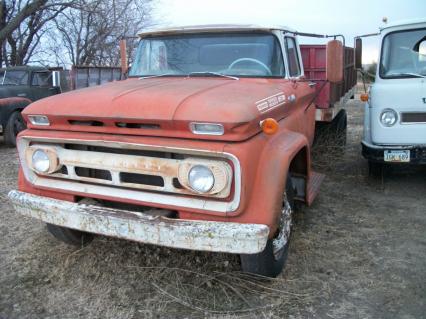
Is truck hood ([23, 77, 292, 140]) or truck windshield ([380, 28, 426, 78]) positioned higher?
truck windshield ([380, 28, 426, 78])

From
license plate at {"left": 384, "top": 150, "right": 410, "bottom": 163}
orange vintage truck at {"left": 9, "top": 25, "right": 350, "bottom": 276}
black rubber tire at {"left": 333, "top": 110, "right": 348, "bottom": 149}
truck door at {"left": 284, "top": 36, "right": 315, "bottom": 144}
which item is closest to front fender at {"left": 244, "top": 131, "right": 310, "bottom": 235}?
orange vintage truck at {"left": 9, "top": 25, "right": 350, "bottom": 276}

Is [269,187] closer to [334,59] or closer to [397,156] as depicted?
[334,59]

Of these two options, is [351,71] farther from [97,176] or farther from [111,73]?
[111,73]

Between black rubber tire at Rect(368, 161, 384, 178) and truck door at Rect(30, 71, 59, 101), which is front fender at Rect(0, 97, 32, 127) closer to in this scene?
truck door at Rect(30, 71, 59, 101)

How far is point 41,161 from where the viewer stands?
3439 millimetres

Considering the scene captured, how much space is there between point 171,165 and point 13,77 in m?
9.35

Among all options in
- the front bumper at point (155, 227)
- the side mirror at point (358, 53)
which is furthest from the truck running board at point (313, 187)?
the side mirror at point (358, 53)

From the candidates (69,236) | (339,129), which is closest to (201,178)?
(69,236)

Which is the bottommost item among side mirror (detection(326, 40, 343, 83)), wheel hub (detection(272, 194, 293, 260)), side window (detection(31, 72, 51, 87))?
wheel hub (detection(272, 194, 293, 260))

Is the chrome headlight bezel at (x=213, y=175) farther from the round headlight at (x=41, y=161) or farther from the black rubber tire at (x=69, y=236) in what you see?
the black rubber tire at (x=69, y=236)

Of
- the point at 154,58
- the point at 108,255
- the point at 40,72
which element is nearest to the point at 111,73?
the point at 40,72

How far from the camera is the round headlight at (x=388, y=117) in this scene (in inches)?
218

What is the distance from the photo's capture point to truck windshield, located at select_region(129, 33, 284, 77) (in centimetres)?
425

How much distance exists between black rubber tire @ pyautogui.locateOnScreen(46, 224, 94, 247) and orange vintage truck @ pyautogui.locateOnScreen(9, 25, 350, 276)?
1cm
